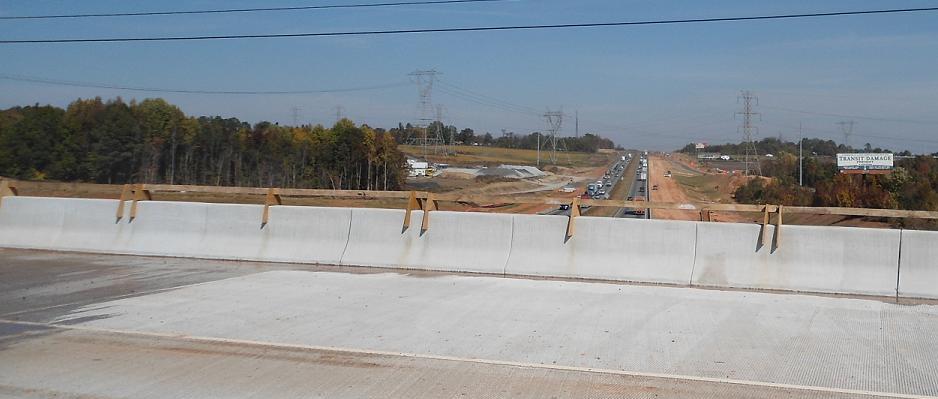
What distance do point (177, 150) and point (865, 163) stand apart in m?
45.9

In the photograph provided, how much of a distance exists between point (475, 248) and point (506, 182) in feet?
187

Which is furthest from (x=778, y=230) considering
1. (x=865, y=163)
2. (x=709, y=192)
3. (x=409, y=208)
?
(x=709, y=192)

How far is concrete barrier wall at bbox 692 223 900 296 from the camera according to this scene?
12.5 metres

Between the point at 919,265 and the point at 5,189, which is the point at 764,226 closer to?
the point at 919,265

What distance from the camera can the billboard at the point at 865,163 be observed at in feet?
172

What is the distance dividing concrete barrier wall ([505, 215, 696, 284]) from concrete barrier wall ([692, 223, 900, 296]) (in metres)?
0.32

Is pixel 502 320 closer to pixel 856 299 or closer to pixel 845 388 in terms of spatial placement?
pixel 845 388

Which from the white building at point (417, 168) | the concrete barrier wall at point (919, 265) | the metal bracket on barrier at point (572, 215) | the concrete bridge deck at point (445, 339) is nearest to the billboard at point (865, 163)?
the white building at point (417, 168)

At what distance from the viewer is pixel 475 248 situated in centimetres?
1477

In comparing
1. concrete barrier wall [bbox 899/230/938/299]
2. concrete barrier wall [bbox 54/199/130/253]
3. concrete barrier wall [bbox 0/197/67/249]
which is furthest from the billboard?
concrete barrier wall [bbox 0/197/67/249]

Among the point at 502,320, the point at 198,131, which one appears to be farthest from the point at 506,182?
the point at 502,320

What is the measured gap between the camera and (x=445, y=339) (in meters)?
9.40

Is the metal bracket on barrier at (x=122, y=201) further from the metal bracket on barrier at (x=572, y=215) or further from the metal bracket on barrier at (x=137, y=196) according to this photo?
the metal bracket on barrier at (x=572, y=215)

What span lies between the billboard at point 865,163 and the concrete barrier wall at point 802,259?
43.3m
